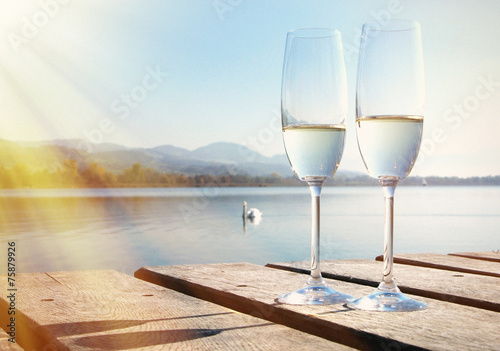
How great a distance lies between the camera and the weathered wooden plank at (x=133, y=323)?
857 mm

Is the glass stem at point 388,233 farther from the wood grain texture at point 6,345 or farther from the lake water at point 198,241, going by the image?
the lake water at point 198,241

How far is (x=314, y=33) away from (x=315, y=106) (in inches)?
7.5

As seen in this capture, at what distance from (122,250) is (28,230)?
17439 millimetres

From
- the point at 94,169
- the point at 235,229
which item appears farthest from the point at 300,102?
the point at 94,169

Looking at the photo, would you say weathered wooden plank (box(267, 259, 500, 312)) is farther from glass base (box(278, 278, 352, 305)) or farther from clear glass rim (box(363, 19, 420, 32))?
clear glass rim (box(363, 19, 420, 32))

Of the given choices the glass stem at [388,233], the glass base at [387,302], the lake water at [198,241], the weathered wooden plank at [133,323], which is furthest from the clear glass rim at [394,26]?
the lake water at [198,241]

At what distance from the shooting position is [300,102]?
1354mm

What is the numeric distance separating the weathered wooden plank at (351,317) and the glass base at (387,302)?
0.03m

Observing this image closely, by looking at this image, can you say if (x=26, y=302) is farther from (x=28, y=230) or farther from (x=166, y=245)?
(x=28, y=230)

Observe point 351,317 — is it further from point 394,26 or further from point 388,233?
point 394,26

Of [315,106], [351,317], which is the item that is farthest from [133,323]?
[315,106]

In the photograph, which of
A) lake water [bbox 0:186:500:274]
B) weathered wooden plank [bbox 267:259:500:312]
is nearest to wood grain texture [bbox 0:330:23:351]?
weathered wooden plank [bbox 267:259:500:312]

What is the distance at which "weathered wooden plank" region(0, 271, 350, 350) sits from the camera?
2.81 ft

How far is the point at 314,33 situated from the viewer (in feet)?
4.55
